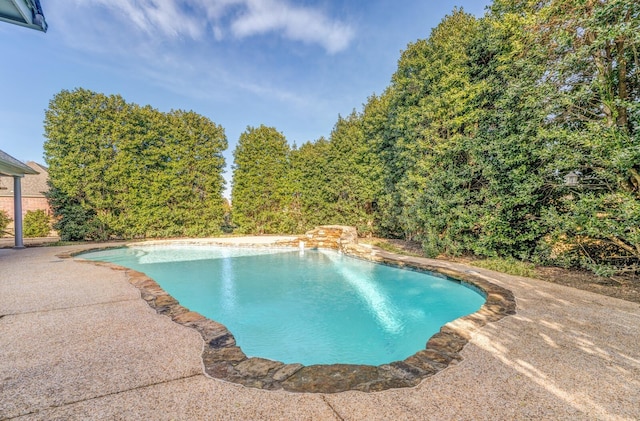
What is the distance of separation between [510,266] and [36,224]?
21794 mm

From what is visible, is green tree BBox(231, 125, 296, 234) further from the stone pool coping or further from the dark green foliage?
the stone pool coping

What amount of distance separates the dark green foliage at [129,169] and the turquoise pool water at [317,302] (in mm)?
3947

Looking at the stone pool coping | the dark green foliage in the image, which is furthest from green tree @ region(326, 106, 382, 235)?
the stone pool coping

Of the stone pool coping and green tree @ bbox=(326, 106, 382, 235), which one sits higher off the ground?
green tree @ bbox=(326, 106, 382, 235)

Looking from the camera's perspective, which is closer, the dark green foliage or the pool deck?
the pool deck

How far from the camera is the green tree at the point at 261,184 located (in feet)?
53.2

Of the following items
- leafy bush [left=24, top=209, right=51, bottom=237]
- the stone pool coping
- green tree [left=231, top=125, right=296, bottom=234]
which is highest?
green tree [left=231, top=125, right=296, bottom=234]

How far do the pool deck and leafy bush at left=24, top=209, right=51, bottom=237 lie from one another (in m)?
15.7

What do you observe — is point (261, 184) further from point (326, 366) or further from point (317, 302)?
point (326, 366)

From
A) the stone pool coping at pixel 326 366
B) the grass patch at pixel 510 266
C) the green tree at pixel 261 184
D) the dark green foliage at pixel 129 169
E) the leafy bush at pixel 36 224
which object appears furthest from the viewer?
the green tree at pixel 261 184

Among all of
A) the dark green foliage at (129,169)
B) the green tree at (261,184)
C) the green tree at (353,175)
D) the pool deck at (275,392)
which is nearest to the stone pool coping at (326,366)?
the pool deck at (275,392)

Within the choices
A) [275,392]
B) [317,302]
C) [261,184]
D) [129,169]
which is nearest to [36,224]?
[129,169]

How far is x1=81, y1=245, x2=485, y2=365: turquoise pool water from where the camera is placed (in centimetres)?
409

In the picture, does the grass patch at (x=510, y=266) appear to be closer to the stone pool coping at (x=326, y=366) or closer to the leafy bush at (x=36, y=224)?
the stone pool coping at (x=326, y=366)
